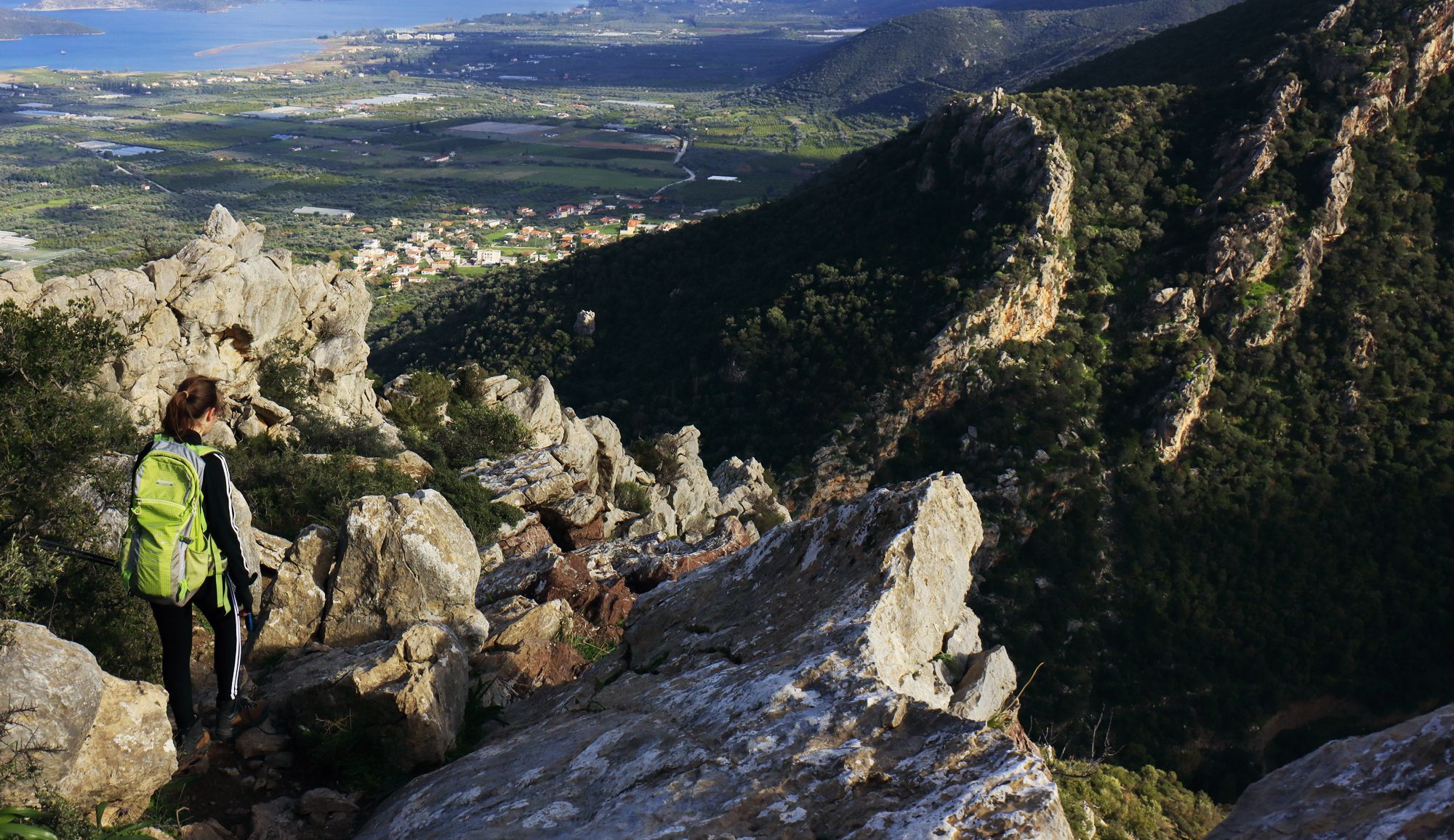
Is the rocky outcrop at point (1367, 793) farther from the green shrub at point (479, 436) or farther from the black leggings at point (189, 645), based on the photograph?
the green shrub at point (479, 436)

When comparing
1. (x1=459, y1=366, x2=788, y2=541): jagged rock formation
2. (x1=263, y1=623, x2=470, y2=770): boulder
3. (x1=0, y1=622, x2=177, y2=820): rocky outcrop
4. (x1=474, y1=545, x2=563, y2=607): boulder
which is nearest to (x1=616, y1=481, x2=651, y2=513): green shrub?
(x1=459, y1=366, x2=788, y2=541): jagged rock formation

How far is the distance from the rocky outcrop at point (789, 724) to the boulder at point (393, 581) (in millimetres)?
1820

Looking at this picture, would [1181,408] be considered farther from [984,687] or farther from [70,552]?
[70,552]

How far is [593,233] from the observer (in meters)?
106

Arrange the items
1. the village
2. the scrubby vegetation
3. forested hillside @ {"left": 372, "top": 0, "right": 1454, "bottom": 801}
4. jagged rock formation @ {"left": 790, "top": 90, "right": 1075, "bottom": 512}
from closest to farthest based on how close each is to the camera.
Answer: the scrubby vegetation → forested hillside @ {"left": 372, "top": 0, "right": 1454, "bottom": 801} → jagged rock formation @ {"left": 790, "top": 90, "right": 1075, "bottom": 512} → the village

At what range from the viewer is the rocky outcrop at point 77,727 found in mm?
5227

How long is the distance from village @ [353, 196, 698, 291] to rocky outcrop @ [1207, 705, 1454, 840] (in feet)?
253

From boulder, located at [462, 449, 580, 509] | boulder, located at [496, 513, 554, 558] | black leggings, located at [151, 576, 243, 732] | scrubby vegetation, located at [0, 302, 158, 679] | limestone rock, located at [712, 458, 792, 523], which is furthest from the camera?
limestone rock, located at [712, 458, 792, 523]

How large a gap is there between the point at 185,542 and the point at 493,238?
351 feet

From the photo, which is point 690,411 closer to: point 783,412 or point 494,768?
point 783,412

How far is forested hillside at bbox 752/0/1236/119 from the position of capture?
144625 millimetres

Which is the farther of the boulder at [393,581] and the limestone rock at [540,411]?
the limestone rock at [540,411]

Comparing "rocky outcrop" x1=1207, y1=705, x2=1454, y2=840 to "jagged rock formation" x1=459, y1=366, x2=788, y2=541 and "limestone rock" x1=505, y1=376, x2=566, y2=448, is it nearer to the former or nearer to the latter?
"jagged rock formation" x1=459, y1=366, x2=788, y2=541

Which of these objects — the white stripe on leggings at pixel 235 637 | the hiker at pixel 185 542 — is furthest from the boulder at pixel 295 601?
the hiker at pixel 185 542
